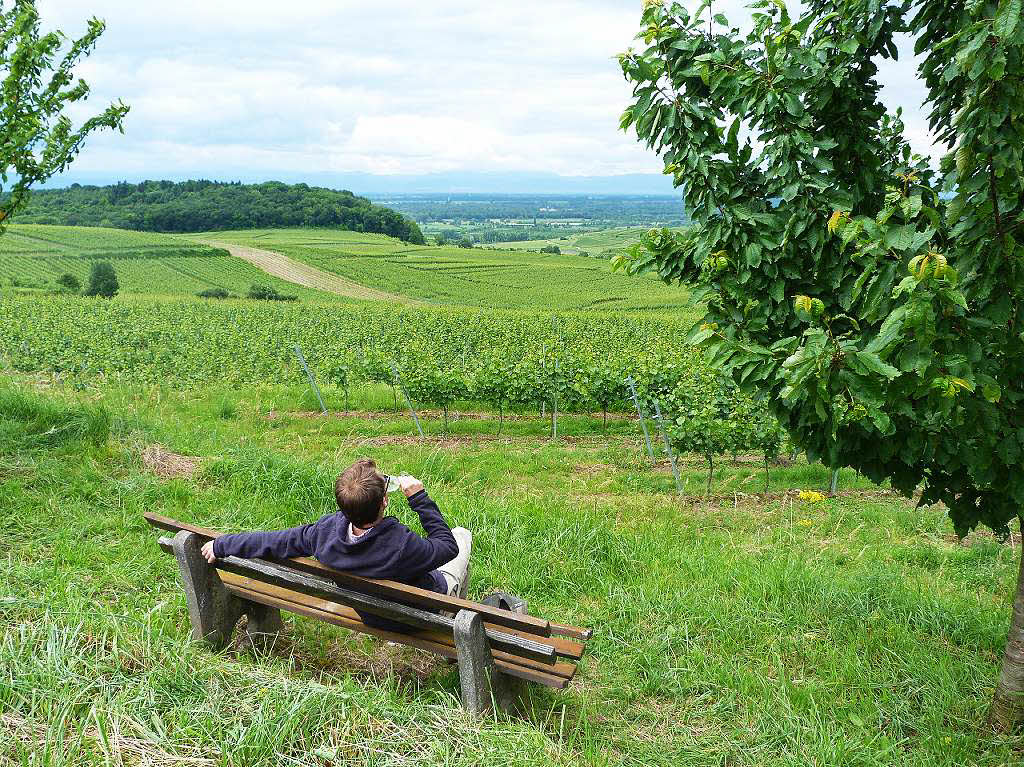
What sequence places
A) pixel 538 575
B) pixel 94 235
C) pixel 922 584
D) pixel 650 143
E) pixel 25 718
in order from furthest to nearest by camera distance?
pixel 94 235 < pixel 922 584 < pixel 538 575 < pixel 650 143 < pixel 25 718

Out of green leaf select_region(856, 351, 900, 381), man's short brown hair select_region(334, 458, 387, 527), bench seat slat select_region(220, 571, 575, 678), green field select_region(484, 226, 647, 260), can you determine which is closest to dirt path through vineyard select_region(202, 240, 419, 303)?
green field select_region(484, 226, 647, 260)

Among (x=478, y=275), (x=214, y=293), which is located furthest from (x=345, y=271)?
(x=214, y=293)

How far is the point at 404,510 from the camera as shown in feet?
23.1

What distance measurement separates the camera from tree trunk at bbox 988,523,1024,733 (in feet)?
13.0

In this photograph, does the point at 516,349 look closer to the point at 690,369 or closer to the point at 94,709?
the point at 690,369

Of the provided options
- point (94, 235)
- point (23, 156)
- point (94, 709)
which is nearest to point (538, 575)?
point (94, 709)

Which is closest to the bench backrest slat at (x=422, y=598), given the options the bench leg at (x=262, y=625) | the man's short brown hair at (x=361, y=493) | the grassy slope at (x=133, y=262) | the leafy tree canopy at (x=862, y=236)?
the man's short brown hair at (x=361, y=493)

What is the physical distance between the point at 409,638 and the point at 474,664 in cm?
54

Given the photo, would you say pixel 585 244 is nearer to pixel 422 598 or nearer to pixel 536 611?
pixel 536 611

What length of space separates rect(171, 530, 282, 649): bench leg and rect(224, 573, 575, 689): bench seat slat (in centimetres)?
10

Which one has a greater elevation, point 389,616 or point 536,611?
point 389,616

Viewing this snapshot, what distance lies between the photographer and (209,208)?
11369cm

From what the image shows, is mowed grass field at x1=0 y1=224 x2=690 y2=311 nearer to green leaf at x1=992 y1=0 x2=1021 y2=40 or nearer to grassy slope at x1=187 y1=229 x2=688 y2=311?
grassy slope at x1=187 y1=229 x2=688 y2=311

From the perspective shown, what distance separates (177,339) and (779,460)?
21823mm
